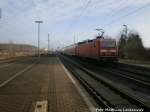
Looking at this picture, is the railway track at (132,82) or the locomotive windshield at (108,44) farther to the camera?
the locomotive windshield at (108,44)

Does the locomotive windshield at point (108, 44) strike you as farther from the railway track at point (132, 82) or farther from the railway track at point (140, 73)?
the railway track at point (132, 82)

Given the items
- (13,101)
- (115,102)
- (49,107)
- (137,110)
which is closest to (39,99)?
(13,101)

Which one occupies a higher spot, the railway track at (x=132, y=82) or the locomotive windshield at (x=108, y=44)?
the locomotive windshield at (x=108, y=44)

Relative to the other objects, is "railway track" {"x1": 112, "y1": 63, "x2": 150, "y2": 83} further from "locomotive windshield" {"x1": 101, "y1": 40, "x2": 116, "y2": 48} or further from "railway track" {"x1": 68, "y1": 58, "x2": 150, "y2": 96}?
"locomotive windshield" {"x1": 101, "y1": 40, "x2": 116, "y2": 48}

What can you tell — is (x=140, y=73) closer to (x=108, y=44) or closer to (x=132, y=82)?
(x=132, y=82)

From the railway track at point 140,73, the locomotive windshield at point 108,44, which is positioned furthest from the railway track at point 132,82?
the locomotive windshield at point 108,44

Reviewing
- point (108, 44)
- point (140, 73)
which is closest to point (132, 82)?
point (140, 73)

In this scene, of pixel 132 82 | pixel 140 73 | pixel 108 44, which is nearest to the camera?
pixel 132 82

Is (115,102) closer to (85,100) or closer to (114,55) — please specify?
(85,100)

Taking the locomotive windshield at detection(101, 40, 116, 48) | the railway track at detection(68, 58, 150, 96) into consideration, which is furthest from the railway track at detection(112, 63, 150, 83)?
the locomotive windshield at detection(101, 40, 116, 48)

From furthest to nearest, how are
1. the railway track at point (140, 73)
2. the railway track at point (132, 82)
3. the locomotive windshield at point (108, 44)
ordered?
the locomotive windshield at point (108, 44), the railway track at point (140, 73), the railway track at point (132, 82)

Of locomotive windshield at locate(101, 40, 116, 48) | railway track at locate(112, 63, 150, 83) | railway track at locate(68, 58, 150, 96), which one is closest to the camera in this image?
railway track at locate(68, 58, 150, 96)

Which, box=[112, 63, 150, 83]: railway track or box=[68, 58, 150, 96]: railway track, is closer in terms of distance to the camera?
box=[68, 58, 150, 96]: railway track

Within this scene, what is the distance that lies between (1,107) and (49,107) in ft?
5.17
